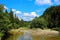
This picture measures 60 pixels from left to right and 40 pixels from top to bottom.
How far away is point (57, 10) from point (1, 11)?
81.8 metres

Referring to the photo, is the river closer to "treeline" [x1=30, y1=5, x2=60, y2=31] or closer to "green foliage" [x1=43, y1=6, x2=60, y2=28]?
"treeline" [x1=30, y1=5, x2=60, y2=31]

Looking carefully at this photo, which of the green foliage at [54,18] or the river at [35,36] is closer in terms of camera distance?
the river at [35,36]

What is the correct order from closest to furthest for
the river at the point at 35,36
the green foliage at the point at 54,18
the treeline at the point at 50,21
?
1. the river at the point at 35,36
2. the treeline at the point at 50,21
3. the green foliage at the point at 54,18

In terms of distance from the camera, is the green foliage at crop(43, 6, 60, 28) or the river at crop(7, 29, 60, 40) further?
the green foliage at crop(43, 6, 60, 28)

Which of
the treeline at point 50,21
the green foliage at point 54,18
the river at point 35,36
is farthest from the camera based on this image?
the green foliage at point 54,18

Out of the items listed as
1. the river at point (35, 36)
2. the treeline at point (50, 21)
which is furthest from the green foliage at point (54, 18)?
the river at point (35, 36)

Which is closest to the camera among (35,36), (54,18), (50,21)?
(35,36)

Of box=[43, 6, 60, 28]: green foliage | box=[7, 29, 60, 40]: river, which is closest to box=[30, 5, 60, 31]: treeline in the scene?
box=[43, 6, 60, 28]: green foliage

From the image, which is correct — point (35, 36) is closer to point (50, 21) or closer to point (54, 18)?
point (50, 21)

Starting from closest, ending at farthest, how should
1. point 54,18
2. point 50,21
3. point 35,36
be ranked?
1. point 35,36
2. point 50,21
3. point 54,18

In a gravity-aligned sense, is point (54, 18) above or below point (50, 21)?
above

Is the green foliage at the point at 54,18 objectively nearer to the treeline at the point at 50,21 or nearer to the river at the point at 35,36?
the treeline at the point at 50,21

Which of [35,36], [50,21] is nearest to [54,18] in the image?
[50,21]

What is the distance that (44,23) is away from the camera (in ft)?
396
